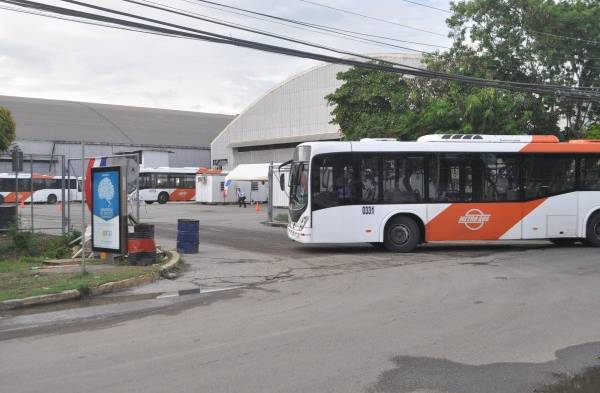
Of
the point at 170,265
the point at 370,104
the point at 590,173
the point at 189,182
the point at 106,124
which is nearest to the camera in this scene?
the point at 170,265

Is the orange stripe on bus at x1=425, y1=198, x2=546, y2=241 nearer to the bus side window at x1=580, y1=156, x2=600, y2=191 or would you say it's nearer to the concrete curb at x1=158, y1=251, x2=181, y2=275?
the bus side window at x1=580, y1=156, x2=600, y2=191

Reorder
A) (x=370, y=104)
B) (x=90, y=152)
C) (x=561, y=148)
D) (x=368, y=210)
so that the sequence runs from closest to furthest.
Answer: (x=368, y=210)
(x=561, y=148)
(x=370, y=104)
(x=90, y=152)

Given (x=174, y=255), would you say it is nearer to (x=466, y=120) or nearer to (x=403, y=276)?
(x=403, y=276)

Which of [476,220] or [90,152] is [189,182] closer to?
[90,152]

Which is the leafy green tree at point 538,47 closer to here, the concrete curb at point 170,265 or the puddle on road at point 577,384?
the concrete curb at point 170,265

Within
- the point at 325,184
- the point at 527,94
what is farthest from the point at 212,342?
the point at 527,94

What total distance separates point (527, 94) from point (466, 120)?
559 centimetres

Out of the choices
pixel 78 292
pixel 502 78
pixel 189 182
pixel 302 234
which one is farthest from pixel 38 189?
pixel 78 292

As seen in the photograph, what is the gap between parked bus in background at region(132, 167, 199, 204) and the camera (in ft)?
175

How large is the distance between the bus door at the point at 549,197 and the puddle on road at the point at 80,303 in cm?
1124

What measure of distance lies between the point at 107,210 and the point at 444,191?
8.84 meters

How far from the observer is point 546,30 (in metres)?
29.6

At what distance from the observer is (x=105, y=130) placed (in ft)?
252

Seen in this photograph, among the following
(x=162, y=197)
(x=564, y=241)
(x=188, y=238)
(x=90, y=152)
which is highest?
(x=90, y=152)
